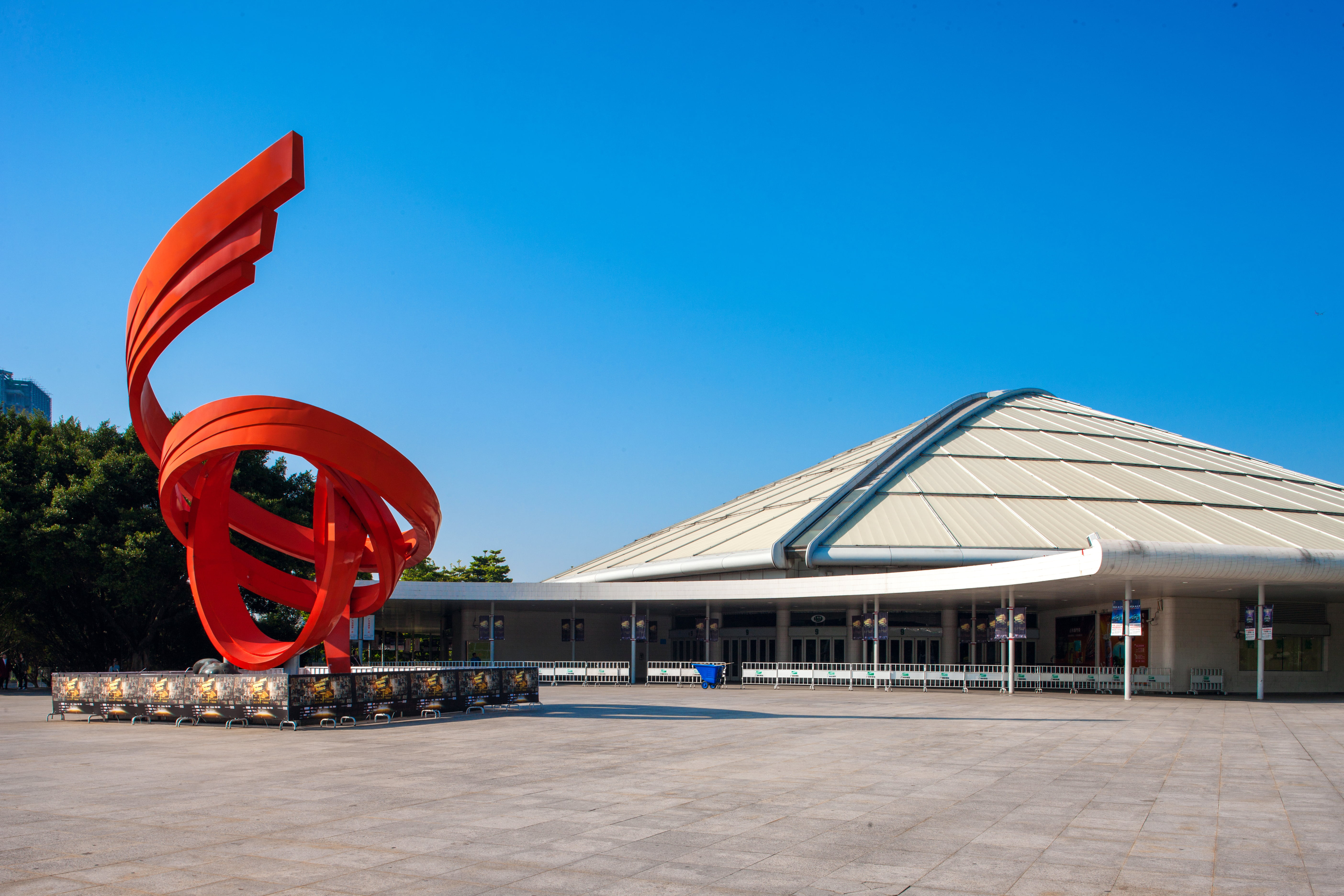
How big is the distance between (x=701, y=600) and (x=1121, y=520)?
19.0m

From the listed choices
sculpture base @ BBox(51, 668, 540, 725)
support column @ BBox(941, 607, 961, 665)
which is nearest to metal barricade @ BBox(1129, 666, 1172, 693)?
support column @ BBox(941, 607, 961, 665)

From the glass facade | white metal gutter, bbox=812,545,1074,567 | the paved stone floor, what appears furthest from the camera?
white metal gutter, bbox=812,545,1074,567

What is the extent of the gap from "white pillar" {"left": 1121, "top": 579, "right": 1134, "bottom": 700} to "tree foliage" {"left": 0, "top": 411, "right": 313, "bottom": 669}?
109 ft

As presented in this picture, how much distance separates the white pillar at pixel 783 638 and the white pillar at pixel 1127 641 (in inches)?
732

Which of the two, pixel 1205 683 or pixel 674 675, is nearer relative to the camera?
pixel 1205 683

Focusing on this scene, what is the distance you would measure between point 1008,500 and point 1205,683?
13288 mm

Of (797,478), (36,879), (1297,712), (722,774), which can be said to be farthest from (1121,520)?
(36,879)

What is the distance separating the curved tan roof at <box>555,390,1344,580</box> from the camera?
4431cm

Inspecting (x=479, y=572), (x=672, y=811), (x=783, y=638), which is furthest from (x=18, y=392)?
(x=672, y=811)

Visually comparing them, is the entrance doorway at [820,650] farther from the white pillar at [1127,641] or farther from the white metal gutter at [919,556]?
the white pillar at [1127,641]

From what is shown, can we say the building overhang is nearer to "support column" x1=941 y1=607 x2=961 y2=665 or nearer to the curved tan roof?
"support column" x1=941 y1=607 x2=961 y2=665

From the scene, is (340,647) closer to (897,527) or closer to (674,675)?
(674,675)

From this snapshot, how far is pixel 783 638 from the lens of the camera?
50.4 meters

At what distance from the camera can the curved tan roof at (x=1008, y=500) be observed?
44.3 m
